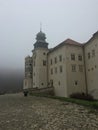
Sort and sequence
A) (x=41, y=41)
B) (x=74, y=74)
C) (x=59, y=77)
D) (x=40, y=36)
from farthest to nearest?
(x=40, y=36) < (x=41, y=41) < (x=59, y=77) < (x=74, y=74)

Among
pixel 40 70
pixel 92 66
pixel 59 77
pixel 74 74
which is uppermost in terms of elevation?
pixel 40 70

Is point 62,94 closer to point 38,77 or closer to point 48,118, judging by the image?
point 38,77

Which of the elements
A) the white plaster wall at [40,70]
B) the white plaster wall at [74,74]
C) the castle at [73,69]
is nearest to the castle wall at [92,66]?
the castle at [73,69]

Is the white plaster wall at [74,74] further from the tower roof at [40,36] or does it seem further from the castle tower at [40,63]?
the tower roof at [40,36]

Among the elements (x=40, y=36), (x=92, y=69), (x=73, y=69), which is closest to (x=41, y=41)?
(x=40, y=36)

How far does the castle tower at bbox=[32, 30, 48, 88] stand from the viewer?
5050 centimetres

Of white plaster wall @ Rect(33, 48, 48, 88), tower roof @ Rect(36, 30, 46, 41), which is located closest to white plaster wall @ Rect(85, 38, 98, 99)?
white plaster wall @ Rect(33, 48, 48, 88)

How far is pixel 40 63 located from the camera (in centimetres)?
5128

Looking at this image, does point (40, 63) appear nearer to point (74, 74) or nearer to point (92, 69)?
point (74, 74)

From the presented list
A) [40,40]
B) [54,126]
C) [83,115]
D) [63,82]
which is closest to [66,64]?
[63,82]

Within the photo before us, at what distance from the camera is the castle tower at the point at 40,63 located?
50.5 meters

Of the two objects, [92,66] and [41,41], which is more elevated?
[41,41]

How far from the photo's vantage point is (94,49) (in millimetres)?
38531

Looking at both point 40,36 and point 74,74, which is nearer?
point 74,74
